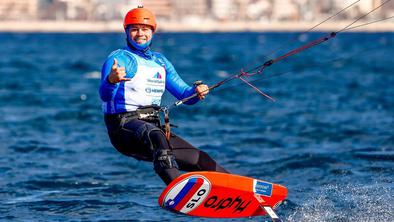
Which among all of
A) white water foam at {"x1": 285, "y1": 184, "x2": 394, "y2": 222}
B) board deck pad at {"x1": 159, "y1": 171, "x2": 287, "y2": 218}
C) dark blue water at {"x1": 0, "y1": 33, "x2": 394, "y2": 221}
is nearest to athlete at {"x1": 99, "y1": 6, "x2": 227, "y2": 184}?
board deck pad at {"x1": 159, "y1": 171, "x2": 287, "y2": 218}

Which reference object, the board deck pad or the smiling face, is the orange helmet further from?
the board deck pad

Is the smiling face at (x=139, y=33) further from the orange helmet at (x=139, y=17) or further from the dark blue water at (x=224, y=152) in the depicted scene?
the dark blue water at (x=224, y=152)

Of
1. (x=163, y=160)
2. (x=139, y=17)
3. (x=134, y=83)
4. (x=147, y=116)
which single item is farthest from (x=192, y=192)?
(x=139, y=17)

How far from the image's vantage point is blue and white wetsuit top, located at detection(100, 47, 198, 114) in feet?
31.5

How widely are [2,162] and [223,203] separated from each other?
24.3 feet

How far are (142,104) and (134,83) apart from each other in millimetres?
286

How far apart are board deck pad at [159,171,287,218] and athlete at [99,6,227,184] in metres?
0.19

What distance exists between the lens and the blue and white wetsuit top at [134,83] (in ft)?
31.5

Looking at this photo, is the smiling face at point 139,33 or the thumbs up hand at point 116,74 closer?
the thumbs up hand at point 116,74

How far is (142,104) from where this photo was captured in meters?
9.80

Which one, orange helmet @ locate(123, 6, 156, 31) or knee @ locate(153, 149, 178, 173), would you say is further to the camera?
orange helmet @ locate(123, 6, 156, 31)

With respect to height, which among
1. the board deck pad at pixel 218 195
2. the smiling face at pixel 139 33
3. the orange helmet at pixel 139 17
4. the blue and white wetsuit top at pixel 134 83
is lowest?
the board deck pad at pixel 218 195

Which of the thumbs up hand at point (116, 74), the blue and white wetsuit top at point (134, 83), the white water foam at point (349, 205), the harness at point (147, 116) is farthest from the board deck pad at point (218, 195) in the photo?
the white water foam at point (349, 205)

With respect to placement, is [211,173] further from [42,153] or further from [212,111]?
[212,111]
